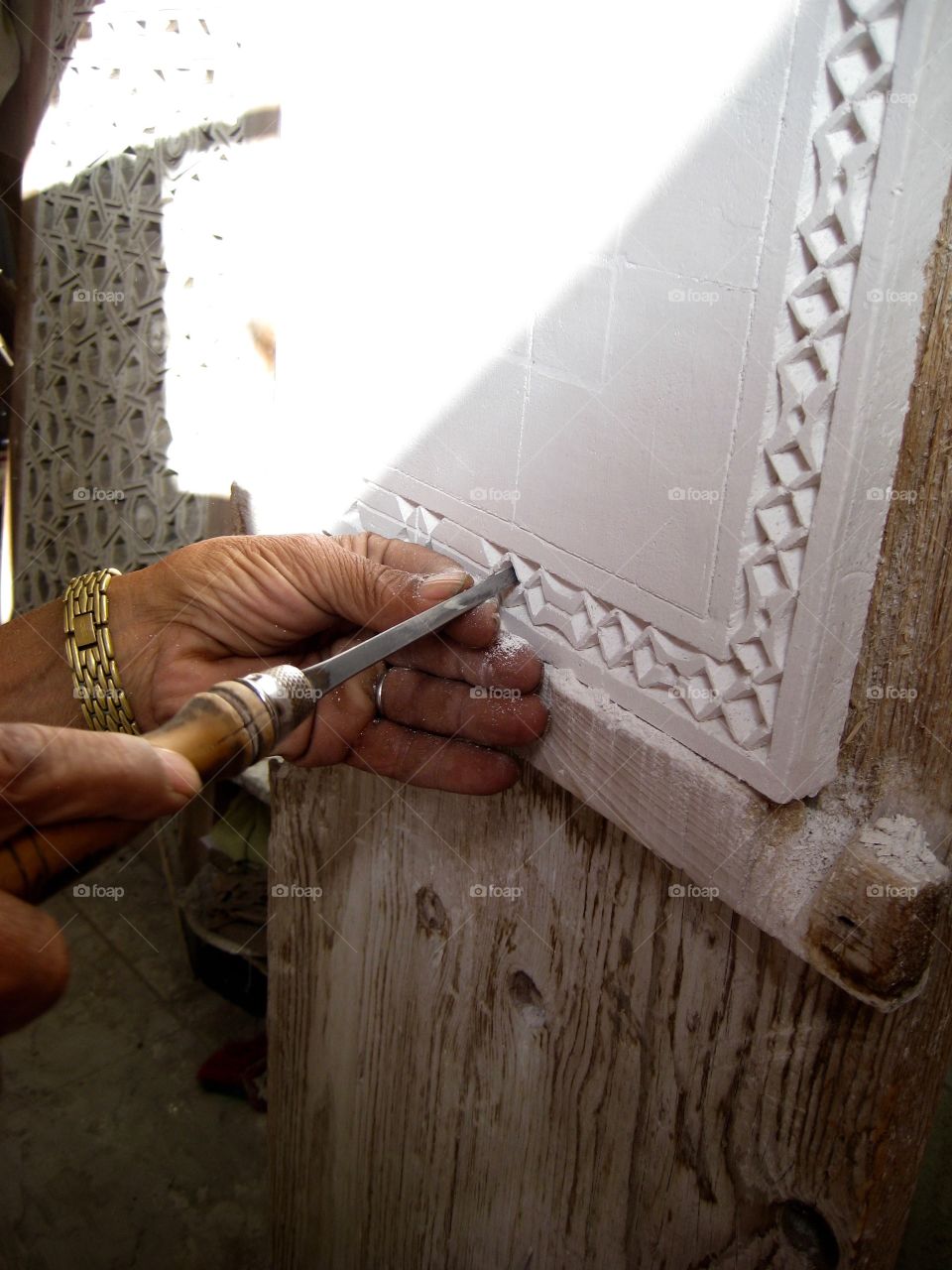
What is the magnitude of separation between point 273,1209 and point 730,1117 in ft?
3.67

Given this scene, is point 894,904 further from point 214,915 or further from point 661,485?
point 214,915

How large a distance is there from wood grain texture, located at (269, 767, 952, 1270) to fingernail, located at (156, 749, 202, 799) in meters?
0.50

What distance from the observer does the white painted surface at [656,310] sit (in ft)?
2.31

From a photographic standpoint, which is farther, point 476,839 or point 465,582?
point 476,839

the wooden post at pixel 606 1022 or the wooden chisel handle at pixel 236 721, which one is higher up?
the wooden chisel handle at pixel 236 721

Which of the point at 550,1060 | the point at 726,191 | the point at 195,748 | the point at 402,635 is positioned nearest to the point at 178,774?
the point at 195,748

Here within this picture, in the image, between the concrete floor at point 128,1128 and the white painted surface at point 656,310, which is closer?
the white painted surface at point 656,310

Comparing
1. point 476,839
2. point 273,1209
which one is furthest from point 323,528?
point 273,1209

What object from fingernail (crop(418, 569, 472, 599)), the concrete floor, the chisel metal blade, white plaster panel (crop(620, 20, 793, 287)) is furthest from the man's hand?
the concrete floor

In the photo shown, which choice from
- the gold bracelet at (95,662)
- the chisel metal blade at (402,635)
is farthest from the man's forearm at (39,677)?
the chisel metal blade at (402,635)

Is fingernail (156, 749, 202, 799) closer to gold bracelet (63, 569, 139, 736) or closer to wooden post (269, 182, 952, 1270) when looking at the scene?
wooden post (269, 182, 952, 1270)

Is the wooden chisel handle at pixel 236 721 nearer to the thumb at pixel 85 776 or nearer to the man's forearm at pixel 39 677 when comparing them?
the thumb at pixel 85 776

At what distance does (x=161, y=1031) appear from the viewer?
285cm

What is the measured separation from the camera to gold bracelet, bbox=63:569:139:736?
4.06 feet
